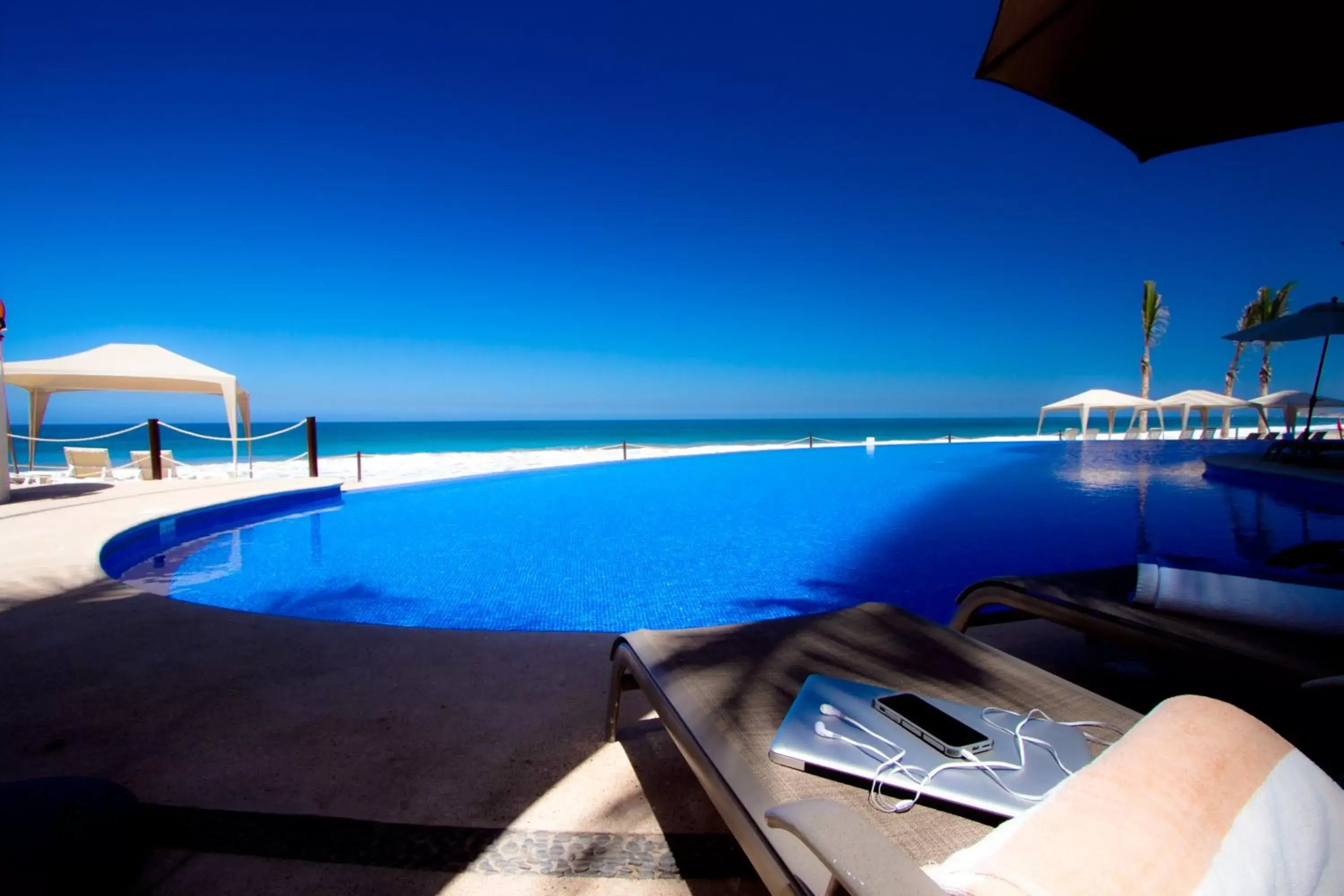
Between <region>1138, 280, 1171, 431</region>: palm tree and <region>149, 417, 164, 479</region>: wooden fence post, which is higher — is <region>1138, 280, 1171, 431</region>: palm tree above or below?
above

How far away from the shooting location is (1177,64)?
7.45 feet

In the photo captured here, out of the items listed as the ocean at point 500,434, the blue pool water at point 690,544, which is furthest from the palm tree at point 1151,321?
the blue pool water at point 690,544

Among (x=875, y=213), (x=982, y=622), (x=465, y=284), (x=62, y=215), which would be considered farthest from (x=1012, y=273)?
(x=62, y=215)

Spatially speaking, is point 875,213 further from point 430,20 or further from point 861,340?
point 430,20

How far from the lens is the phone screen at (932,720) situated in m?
1.18

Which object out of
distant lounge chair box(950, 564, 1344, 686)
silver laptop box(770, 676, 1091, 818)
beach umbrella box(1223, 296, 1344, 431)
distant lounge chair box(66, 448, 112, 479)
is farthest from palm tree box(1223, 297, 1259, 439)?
distant lounge chair box(66, 448, 112, 479)

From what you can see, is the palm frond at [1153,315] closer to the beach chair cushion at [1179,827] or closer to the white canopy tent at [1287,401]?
the white canopy tent at [1287,401]

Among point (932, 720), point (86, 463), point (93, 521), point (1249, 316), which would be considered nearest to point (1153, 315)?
point (1249, 316)

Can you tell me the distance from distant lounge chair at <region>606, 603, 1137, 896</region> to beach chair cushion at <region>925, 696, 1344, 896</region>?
0.35ft

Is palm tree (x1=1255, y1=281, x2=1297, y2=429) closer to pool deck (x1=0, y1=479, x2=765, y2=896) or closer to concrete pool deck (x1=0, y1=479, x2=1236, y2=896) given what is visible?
concrete pool deck (x1=0, y1=479, x2=1236, y2=896)

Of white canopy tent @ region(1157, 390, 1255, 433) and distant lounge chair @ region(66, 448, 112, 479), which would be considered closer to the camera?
distant lounge chair @ region(66, 448, 112, 479)

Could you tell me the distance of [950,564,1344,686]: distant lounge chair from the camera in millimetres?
1542

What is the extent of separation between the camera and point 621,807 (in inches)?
60.6

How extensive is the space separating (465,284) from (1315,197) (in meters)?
30.6
